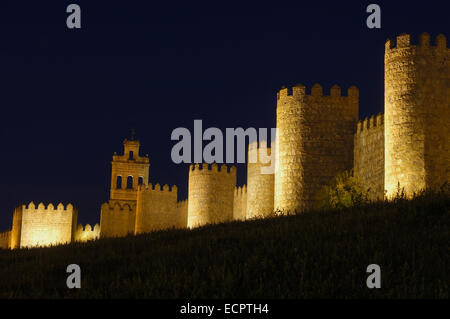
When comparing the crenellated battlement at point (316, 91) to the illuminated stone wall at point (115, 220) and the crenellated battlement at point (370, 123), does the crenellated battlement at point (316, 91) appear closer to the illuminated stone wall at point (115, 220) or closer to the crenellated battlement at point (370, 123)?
the crenellated battlement at point (370, 123)

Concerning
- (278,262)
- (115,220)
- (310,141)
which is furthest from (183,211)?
(278,262)

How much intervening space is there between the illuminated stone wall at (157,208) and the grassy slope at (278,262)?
25.0 m

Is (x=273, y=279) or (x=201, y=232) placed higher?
(x=201, y=232)

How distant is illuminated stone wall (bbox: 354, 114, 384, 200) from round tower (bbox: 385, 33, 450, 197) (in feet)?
6.27

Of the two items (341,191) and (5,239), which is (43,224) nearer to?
(5,239)

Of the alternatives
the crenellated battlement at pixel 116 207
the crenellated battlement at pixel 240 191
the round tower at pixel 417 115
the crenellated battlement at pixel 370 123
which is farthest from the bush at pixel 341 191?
the crenellated battlement at pixel 116 207

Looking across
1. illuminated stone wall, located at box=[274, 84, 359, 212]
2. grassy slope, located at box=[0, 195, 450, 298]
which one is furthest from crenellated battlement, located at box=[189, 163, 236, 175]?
grassy slope, located at box=[0, 195, 450, 298]

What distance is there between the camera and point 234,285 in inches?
356

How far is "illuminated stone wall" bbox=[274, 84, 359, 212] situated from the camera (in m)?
23.6
